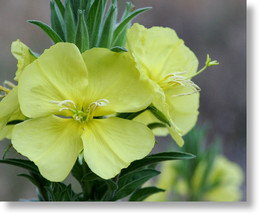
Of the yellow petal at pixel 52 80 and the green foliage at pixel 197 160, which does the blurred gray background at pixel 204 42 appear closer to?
the green foliage at pixel 197 160

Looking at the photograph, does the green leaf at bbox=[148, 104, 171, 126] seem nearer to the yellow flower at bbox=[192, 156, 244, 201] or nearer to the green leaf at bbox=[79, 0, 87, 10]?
the green leaf at bbox=[79, 0, 87, 10]

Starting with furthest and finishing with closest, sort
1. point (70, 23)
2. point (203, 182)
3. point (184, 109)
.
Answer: point (203, 182)
point (184, 109)
point (70, 23)

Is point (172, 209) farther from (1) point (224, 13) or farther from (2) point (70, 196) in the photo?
(1) point (224, 13)

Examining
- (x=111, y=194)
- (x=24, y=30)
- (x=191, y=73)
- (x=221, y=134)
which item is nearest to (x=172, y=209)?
(x=111, y=194)

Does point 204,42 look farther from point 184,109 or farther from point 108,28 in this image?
point 108,28

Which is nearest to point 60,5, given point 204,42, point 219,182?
point 219,182
